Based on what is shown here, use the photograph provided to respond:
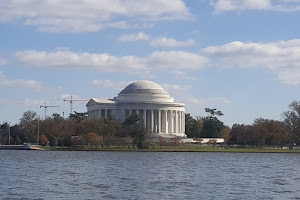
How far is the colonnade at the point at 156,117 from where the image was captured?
18925 cm

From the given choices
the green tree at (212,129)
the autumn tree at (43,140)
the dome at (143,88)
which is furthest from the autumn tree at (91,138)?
the dome at (143,88)

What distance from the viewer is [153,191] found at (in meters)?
46.4

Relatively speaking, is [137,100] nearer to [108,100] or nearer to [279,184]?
[108,100]

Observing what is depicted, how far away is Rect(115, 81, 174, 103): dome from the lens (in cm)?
19112

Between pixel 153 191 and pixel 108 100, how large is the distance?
14742 cm

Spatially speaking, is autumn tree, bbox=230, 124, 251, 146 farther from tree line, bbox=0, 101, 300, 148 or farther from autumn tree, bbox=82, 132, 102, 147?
autumn tree, bbox=82, 132, 102, 147

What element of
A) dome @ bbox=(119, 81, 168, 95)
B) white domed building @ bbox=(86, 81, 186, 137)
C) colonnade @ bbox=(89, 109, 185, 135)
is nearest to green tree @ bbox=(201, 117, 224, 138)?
white domed building @ bbox=(86, 81, 186, 137)

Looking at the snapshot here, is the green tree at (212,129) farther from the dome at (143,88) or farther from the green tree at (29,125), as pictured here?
the green tree at (29,125)

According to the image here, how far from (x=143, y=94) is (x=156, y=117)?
25.5 ft

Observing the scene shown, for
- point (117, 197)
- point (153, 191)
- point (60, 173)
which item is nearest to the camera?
point (117, 197)

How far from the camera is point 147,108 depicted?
189 meters

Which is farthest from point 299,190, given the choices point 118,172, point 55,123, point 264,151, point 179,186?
point 55,123

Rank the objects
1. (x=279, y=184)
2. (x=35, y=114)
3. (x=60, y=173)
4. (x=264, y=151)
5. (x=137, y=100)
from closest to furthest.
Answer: (x=279, y=184)
(x=60, y=173)
(x=264, y=151)
(x=35, y=114)
(x=137, y=100)

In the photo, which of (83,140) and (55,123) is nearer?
(83,140)
